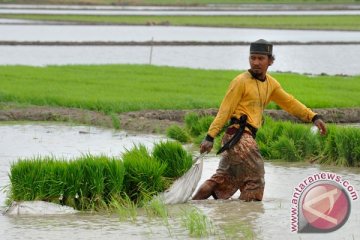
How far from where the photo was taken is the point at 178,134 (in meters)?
12.0

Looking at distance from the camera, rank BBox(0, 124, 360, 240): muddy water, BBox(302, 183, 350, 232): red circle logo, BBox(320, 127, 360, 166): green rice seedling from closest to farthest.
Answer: BBox(302, 183, 350, 232): red circle logo, BBox(0, 124, 360, 240): muddy water, BBox(320, 127, 360, 166): green rice seedling

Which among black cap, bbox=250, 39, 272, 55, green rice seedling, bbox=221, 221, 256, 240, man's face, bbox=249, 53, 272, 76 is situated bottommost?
green rice seedling, bbox=221, 221, 256, 240

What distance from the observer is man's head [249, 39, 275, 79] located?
753 cm

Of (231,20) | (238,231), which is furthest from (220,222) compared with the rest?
(231,20)

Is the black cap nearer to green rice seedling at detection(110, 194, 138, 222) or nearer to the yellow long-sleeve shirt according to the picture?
the yellow long-sleeve shirt

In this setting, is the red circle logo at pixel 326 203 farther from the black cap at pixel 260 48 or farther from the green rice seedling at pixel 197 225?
the black cap at pixel 260 48

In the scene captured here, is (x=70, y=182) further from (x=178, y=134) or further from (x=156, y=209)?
(x=178, y=134)

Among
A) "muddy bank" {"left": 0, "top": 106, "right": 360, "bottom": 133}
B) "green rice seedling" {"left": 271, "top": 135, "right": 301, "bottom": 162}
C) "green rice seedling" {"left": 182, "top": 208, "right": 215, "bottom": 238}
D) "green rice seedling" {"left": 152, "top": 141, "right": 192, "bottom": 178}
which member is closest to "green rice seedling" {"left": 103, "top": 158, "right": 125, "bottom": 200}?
"green rice seedling" {"left": 152, "top": 141, "right": 192, "bottom": 178}

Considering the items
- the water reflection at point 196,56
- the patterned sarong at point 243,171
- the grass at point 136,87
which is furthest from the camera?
the water reflection at point 196,56

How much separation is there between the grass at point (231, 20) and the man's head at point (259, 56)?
1276 inches

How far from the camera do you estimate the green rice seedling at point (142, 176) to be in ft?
25.2

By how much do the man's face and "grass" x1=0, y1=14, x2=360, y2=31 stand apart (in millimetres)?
32404

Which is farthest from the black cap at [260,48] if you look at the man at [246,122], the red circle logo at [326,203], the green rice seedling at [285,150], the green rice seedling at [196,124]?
the green rice seedling at [196,124]

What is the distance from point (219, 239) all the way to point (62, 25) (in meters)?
35.3
